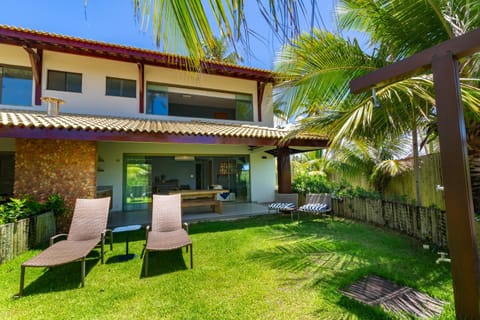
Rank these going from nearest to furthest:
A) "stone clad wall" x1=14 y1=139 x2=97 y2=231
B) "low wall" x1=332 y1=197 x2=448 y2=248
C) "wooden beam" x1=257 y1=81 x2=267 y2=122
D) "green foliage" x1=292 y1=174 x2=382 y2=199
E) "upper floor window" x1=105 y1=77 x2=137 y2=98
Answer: "low wall" x1=332 y1=197 x2=448 y2=248
"stone clad wall" x1=14 y1=139 x2=97 y2=231
"green foliage" x1=292 y1=174 x2=382 y2=199
"upper floor window" x1=105 y1=77 x2=137 y2=98
"wooden beam" x1=257 y1=81 x2=267 y2=122

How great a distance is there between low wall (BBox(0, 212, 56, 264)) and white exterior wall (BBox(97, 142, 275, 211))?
3877mm

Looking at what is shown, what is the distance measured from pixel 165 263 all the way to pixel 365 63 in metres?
6.17

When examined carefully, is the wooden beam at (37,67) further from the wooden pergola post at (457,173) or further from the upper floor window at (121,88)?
the wooden pergola post at (457,173)

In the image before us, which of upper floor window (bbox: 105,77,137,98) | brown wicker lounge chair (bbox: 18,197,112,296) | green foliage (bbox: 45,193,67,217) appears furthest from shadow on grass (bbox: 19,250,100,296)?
upper floor window (bbox: 105,77,137,98)

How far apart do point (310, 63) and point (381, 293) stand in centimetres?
444

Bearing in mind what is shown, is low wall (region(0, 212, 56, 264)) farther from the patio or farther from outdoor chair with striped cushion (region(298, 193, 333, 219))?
outdoor chair with striped cushion (region(298, 193, 333, 219))

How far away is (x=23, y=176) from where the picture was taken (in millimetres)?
6844

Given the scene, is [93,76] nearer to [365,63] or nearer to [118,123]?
[118,123]

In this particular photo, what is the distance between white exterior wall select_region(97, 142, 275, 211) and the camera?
1048 cm

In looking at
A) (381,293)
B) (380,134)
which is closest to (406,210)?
(380,134)

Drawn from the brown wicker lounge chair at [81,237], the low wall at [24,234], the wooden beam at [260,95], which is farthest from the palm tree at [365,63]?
the wooden beam at [260,95]

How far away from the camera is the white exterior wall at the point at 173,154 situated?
34.4 feet

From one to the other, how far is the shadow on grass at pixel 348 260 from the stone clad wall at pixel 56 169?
19.6 ft

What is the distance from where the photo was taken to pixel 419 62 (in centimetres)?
261
